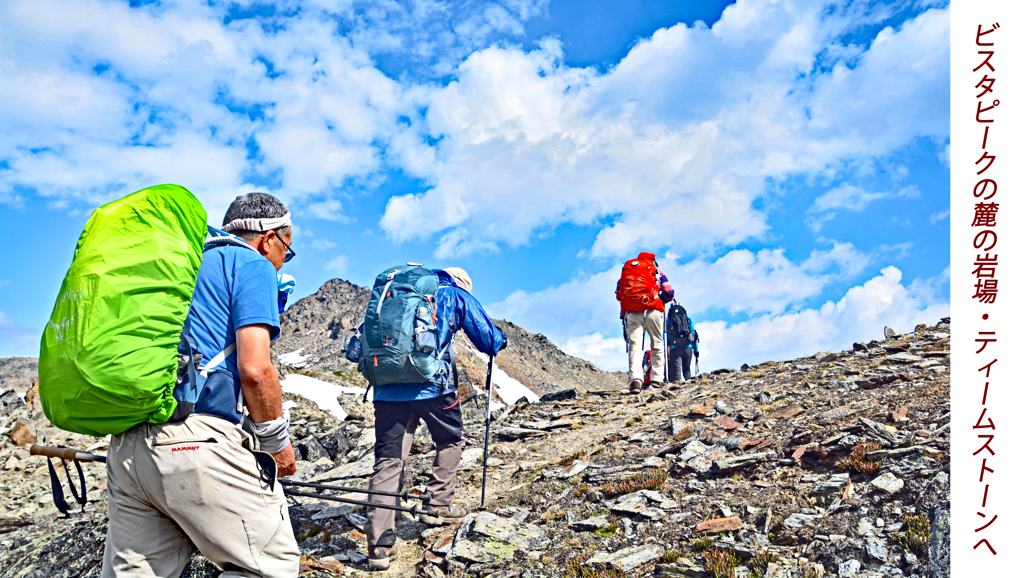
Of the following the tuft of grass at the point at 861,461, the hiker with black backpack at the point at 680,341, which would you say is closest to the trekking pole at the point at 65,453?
the tuft of grass at the point at 861,461

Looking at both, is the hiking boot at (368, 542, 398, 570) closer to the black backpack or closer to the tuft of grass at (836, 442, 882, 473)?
the tuft of grass at (836, 442, 882, 473)

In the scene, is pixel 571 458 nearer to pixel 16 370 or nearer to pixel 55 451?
pixel 55 451

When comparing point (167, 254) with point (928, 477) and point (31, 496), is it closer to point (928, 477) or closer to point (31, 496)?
point (928, 477)

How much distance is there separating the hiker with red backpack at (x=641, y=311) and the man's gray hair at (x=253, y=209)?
40.6 ft

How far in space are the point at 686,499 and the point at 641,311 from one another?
8832 mm

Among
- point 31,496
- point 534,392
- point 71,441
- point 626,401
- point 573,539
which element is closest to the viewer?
point 573,539

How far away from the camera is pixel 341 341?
164 ft

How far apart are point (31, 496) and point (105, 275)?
13422 millimetres

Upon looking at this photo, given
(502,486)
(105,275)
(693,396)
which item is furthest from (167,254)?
(693,396)

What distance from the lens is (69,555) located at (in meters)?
7.09

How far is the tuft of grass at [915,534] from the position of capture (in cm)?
525

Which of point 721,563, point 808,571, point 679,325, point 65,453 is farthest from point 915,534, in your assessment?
point 679,325

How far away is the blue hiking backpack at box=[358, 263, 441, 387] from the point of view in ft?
22.1

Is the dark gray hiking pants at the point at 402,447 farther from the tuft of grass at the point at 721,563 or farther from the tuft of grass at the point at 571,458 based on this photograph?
the tuft of grass at the point at 721,563
